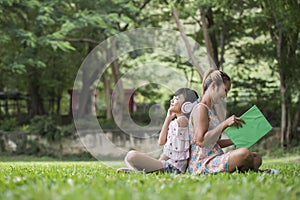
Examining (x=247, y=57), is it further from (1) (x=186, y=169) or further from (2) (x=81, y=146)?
(1) (x=186, y=169)

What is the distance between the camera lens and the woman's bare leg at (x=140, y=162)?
4.68 metres

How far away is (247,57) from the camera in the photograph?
17.4 metres

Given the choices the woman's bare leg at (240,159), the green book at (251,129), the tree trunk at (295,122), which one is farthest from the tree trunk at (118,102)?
the tree trunk at (295,122)

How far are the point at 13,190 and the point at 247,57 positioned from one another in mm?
15176

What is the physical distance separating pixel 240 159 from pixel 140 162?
0.97 m

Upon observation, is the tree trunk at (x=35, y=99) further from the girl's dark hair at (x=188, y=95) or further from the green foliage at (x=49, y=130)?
the girl's dark hair at (x=188, y=95)

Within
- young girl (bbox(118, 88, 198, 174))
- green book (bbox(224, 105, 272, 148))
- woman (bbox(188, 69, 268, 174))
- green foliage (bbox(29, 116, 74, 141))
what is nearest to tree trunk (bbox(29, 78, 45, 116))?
green foliage (bbox(29, 116, 74, 141))

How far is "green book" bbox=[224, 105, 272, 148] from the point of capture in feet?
14.5

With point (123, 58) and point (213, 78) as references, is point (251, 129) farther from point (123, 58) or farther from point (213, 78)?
point (123, 58)

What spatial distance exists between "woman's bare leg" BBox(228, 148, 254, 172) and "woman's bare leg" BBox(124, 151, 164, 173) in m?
0.75

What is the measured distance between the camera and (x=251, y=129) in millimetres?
4438

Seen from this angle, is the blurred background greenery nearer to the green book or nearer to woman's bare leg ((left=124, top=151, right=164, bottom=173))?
woman's bare leg ((left=124, top=151, right=164, bottom=173))

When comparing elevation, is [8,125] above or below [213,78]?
below

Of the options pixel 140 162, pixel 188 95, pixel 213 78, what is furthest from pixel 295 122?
pixel 213 78
